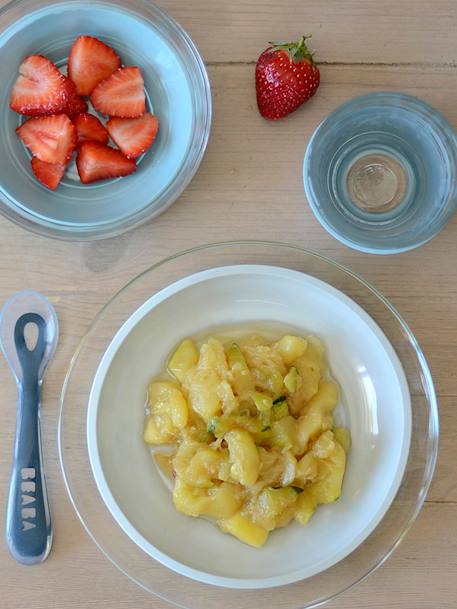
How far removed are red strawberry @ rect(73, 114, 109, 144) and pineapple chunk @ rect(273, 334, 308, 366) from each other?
42 centimetres

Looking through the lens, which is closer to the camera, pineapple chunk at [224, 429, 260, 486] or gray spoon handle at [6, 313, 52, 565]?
pineapple chunk at [224, 429, 260, 486]

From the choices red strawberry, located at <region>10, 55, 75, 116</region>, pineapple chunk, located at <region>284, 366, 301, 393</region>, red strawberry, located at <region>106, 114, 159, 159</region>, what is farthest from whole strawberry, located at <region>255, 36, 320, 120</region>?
pineapple chunk, located at <region>284, 366, 301, 393</region>

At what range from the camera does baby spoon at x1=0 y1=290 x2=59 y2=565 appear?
3.67 feet

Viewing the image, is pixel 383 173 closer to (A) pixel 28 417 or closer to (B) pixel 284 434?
(B) pixel 284 434

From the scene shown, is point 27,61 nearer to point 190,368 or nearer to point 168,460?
point 190,368

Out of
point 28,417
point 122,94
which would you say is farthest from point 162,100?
point 28,417

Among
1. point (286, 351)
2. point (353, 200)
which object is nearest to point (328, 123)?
point (353, 200)

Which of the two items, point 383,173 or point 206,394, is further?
point 383,173

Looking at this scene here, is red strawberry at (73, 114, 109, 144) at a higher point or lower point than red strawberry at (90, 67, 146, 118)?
lower

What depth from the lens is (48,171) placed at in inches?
43.2

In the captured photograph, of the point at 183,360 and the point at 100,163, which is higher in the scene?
the point at 100,163

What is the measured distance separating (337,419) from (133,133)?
1.76 feet

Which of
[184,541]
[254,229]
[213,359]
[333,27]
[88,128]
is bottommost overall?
[184,541]

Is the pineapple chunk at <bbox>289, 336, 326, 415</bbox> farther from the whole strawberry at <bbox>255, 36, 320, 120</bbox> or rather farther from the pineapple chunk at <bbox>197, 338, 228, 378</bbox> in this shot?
the whole strawberry at <bbox>255, 36, 320, 120</bbox>
